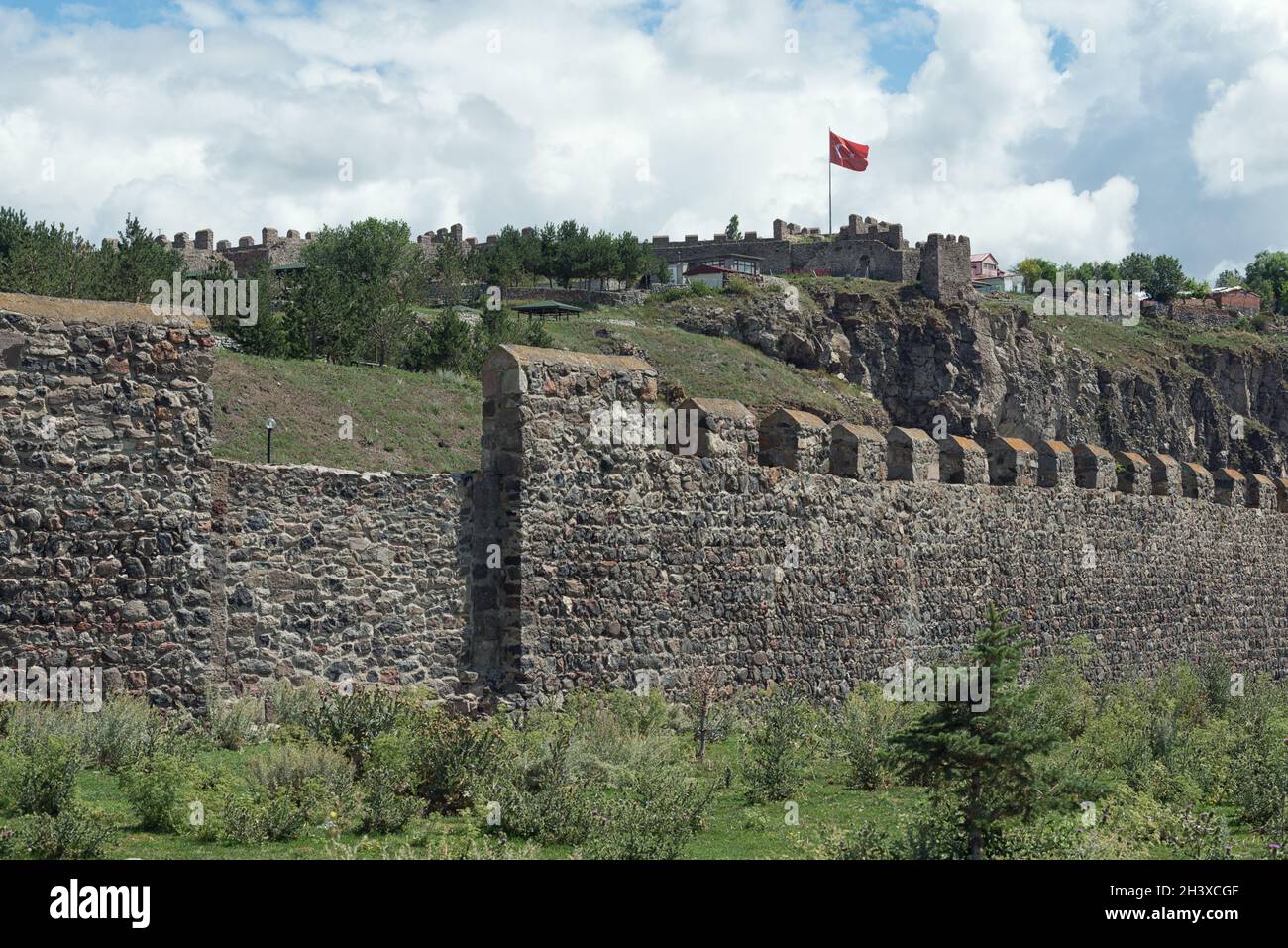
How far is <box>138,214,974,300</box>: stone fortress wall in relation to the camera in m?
97.9

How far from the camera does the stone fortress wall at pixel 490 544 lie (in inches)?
464

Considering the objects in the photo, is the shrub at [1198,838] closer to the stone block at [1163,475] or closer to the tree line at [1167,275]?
the stone block at [1163,475]

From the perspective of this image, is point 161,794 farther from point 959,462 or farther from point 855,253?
point 855,253

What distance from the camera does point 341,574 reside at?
1306cm

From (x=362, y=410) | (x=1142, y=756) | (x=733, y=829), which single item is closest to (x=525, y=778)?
(x=733, y=829)

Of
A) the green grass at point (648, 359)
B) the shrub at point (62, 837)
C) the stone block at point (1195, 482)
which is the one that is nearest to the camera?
the shrub at point (62, 837)

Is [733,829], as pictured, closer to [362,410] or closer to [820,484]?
[820,484]

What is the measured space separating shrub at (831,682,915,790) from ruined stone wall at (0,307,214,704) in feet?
18.3

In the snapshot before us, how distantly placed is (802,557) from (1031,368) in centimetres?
8905

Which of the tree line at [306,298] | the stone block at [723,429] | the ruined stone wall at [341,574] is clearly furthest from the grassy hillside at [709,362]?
the ruined stone wall at [341,574]

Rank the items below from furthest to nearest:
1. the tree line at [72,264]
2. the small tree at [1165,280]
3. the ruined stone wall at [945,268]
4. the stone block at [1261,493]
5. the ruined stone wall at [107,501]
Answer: the small tree at [1165,280], the ruined stone wall at [945,268], the tree line at [72,264], the stone block at [1261,493], the ruined stone wall at [107,501]

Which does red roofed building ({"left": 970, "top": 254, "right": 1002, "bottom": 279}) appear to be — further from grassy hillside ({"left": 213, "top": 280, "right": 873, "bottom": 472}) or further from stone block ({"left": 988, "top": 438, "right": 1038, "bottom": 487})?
stone block ({"left": 988, "top": 438, "right": 1038, "bottom": 487})

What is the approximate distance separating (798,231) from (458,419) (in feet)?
241

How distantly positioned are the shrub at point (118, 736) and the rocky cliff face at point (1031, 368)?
77.2 meters
